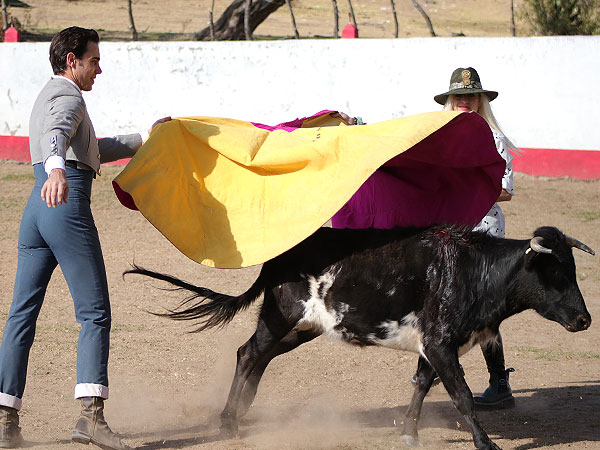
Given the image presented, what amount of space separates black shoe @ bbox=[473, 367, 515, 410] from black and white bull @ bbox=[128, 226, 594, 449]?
0.65 metres

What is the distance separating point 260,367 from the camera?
4789mm

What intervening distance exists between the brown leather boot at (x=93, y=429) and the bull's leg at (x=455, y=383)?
157cm

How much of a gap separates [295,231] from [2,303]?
354 cm

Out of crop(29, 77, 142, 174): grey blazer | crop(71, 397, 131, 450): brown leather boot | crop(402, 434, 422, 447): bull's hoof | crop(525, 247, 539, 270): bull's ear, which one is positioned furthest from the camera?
crop(402, 434, 422, 447): bull's hoof

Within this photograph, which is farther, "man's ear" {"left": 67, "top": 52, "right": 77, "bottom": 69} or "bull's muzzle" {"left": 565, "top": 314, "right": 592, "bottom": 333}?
"bull's muzzle" {"left": 565, "top": 314, "right": 592, "bottom": 333}

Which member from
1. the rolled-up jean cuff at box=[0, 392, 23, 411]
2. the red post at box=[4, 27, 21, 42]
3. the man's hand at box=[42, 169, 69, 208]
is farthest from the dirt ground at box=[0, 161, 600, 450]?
the red post at box=[4, 27, 21, 42]

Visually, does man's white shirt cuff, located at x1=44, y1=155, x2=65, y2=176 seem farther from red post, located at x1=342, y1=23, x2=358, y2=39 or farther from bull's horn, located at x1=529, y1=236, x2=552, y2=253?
red post, located at x1=342, y1=23, x2=358, y2=39

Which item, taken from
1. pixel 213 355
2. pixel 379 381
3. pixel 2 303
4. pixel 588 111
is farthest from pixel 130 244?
pixel 588 111

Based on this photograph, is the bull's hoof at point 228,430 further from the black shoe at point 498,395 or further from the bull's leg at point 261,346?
the black shoe at point 498,395

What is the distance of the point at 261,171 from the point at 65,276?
1127 mm

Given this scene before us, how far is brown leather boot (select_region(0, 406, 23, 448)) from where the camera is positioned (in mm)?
4137

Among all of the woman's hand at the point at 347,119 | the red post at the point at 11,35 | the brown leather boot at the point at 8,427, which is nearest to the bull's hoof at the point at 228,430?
the brown leather boot at the point at 8,427

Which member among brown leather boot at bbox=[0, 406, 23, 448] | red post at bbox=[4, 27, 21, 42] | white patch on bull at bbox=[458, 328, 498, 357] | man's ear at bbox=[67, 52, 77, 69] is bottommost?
brown leather boot at bbox=[0, 406, 23, 448]

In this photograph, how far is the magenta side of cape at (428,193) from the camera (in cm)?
483
